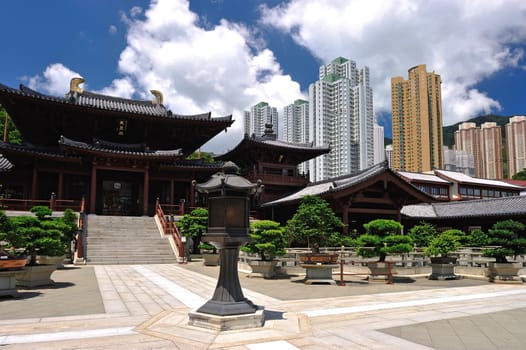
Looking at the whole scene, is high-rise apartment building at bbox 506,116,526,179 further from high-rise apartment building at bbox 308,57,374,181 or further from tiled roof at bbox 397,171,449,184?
tiled roof at bbox 397,171,449,184

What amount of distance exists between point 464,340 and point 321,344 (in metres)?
2.47

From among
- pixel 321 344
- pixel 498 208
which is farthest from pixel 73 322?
pixel 498 208

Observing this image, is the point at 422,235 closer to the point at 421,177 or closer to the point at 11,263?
the point at 421,177

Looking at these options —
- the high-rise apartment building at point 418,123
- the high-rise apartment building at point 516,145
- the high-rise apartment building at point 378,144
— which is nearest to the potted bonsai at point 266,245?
the high-rise apartment building at point 418,123

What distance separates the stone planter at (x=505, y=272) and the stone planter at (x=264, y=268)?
8956 millimetres

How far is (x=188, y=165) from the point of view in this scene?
31609mm

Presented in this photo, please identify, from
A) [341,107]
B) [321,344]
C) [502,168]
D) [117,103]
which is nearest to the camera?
[321,344]

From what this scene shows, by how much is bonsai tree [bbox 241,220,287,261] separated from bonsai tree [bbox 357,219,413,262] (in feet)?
10.5

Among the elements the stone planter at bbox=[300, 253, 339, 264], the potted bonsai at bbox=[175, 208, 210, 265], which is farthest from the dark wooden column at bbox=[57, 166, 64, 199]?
the stone planter at bbox=[300, 253, 339, 264]

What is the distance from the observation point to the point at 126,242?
894 inches

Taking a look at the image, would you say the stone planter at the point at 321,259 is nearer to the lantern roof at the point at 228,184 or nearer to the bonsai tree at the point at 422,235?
the lantern roof at the point at 228,184

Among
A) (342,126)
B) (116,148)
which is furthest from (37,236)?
(342,126)

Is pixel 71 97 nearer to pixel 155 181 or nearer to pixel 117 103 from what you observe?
pixel 117 103

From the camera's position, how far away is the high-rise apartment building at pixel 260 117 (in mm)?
92000
